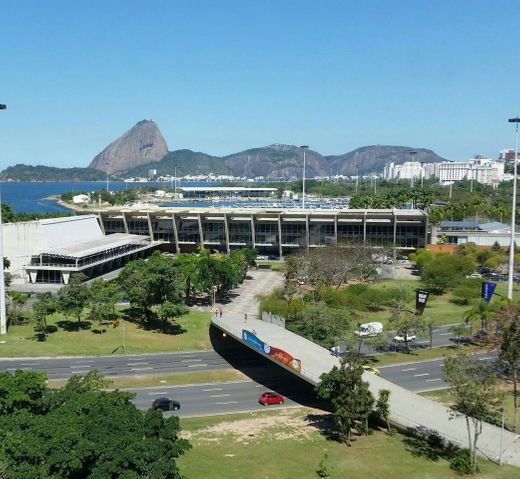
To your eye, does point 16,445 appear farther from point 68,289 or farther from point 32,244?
point 32,244

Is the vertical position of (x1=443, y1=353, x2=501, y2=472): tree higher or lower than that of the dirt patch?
higher

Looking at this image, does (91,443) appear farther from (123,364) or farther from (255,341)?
(123,364)

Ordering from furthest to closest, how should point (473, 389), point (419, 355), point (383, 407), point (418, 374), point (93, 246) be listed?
point (93, 246)
point (419, 355)
point (418, 374)
point (383, 407)
point (473, 389)

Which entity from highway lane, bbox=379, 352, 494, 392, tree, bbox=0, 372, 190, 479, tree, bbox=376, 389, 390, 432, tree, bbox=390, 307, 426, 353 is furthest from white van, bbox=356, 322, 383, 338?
tree, bbox=0, 372, 190, 479

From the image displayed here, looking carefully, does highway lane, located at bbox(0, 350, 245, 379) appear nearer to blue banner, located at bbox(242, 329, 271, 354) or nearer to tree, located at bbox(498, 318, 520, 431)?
blue banner, located at bbox(242, 329, 271, 354)

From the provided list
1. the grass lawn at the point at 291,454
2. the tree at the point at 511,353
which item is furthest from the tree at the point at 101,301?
the tree at the point at 511,353

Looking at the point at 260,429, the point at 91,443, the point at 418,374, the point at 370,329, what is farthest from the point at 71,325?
the point at 91,443

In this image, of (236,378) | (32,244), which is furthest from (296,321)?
(32,244)
